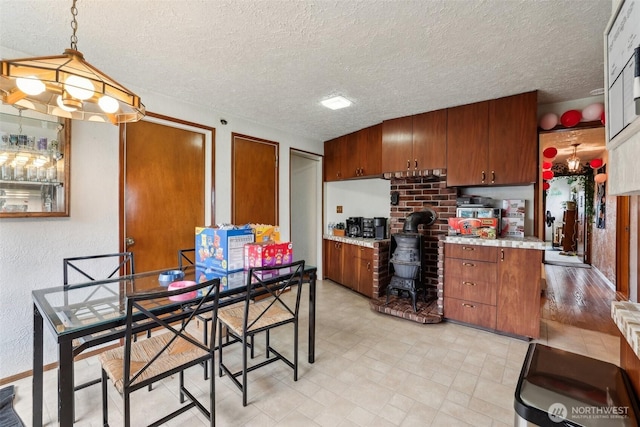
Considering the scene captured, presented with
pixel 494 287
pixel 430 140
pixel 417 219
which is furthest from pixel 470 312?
pixel 430 140

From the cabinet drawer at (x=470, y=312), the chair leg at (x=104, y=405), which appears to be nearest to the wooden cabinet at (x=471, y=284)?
the cabinet drawer at (x=470, y=312)

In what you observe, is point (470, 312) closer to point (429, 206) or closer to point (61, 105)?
point (429, 206)

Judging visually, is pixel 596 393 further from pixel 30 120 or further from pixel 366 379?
pixel 30 120

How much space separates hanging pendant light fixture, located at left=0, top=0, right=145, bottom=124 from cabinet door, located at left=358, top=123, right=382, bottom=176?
2954mm

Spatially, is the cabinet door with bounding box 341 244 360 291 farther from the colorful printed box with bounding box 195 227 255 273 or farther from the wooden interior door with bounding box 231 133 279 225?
the colorful printed box with bounding box 195 227 255 273

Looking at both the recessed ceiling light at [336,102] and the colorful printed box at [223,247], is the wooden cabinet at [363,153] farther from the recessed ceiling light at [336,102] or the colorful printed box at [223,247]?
the colorful printed box at [223,247]

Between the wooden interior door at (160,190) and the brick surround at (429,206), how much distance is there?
2427mm

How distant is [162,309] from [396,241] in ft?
8.44

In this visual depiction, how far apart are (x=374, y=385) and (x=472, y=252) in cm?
168

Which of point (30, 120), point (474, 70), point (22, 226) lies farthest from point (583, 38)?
point (22, 226)

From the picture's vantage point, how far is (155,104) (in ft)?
9.16

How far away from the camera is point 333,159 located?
15.4 feet

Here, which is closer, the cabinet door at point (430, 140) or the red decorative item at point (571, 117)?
the red decorative item at point (571, 117)

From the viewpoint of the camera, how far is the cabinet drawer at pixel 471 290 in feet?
9.21
